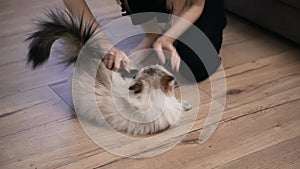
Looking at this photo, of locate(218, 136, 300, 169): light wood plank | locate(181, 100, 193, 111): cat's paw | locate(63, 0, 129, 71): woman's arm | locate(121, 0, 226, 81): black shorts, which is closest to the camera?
locate(218, 136, 300, 169): light wood plank

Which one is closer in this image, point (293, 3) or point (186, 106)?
point (186, 106)

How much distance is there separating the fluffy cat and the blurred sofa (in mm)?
638

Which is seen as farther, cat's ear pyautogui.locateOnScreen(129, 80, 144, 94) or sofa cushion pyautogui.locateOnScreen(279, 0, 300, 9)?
sofa cushion pyautogui.locateOnScreen(279, 0, 300, 9)

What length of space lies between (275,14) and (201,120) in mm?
662

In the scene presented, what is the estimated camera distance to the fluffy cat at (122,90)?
3.90 feet

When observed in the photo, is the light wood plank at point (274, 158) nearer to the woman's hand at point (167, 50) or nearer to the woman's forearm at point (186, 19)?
the woman's hand at point (167, 50)

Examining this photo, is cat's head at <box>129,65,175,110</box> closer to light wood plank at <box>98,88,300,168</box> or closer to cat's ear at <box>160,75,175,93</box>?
cat's ear at <box>160,75,175,93</box>

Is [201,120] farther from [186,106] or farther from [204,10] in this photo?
[204,10]

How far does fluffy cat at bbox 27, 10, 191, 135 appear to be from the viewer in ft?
3.90

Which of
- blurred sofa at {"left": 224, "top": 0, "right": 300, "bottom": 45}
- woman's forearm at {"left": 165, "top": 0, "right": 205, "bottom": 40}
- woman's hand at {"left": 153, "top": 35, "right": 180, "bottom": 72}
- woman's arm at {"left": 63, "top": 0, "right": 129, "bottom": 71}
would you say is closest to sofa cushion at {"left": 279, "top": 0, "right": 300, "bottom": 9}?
blurred sofa at {"left": 224, "top": 0, "right": 300, "bottom": 45}

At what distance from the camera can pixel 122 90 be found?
1.20 metres

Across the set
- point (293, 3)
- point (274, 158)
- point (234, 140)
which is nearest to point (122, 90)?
point (234, 140)

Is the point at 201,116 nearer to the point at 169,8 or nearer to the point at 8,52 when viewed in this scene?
the point at 169,8

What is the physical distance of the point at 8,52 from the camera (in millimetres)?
1729
